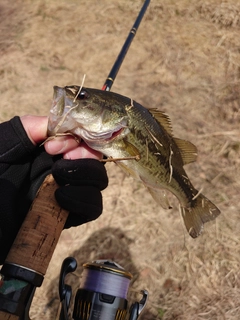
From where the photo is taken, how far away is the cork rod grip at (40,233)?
189 cm

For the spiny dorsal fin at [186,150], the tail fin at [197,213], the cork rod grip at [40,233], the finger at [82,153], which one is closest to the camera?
the cork rod grip at [40,233]

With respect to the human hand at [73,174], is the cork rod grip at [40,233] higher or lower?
lower

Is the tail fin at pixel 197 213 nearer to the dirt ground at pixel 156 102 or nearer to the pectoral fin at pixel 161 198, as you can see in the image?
the pectoral fin at pixel 161 198

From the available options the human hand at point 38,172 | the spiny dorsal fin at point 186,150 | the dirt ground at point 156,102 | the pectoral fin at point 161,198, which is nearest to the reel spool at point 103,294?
the human hand at point 38,172

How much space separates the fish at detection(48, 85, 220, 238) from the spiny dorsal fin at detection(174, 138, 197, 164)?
11 centimetres

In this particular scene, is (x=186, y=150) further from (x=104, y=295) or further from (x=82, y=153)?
(x=104, y=295)

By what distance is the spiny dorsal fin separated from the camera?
2.73 meters

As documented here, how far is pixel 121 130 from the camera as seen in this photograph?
7.82ft

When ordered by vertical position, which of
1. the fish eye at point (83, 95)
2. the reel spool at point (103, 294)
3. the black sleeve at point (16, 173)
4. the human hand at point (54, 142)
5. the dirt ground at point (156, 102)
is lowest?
the dirt ground at point (156, 102)

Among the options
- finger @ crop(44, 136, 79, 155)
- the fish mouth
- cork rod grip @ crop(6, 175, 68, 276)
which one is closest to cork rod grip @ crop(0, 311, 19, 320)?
cork rod grip @ crop(6, 175, 68, 276)

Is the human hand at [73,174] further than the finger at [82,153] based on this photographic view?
No

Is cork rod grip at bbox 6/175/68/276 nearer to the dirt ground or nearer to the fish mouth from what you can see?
the fish mouth

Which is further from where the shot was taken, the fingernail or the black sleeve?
the black sleeve

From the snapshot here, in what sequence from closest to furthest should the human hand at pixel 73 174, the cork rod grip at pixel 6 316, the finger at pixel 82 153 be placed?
the cork rod grip at pixel 6 316 → the human hand at pixel 73 174 → the finger at pixel 82 153
